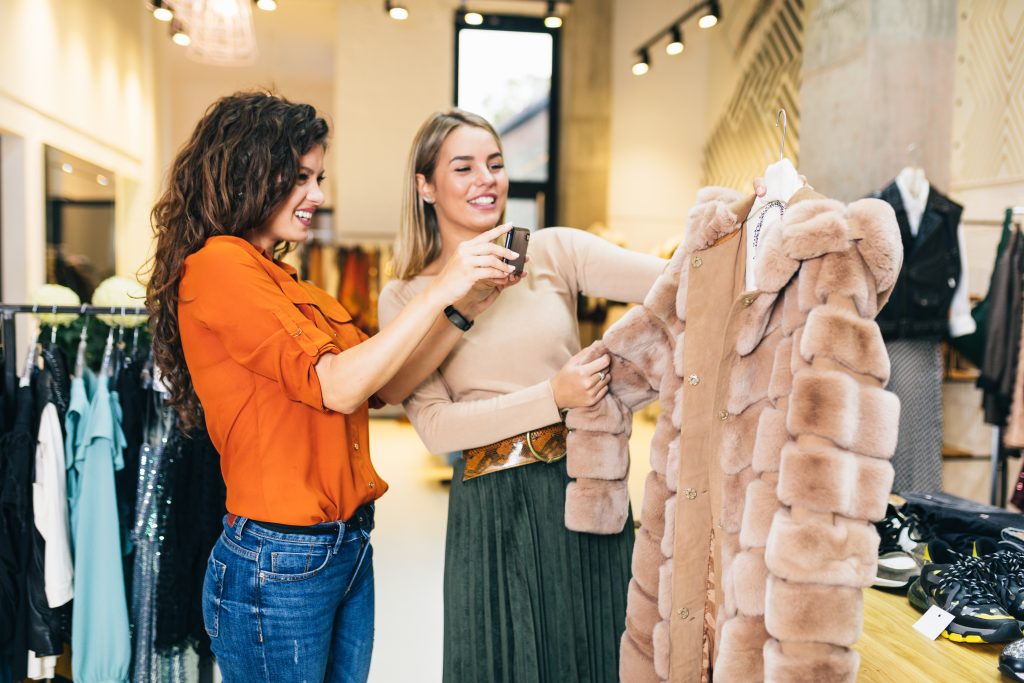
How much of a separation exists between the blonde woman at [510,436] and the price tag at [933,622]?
658 millimetres

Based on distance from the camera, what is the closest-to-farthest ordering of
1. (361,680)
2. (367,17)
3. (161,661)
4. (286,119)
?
(286,119) → (361,680) → (161,661) → (367,17)

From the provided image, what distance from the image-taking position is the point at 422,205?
1.81 meters

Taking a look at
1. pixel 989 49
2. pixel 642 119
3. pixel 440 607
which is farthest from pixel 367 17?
pixel 440 607

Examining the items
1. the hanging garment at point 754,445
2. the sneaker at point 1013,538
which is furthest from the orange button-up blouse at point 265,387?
the sneaker at point 1013,538

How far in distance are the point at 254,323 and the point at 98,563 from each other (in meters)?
1.30

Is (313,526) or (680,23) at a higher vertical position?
(680,23)

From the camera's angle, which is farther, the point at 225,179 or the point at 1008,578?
the point at 1008,578

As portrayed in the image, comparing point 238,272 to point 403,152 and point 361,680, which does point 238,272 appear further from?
point 403,152

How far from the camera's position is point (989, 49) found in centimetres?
577

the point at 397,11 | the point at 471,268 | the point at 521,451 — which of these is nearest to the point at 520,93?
the point at 397,11

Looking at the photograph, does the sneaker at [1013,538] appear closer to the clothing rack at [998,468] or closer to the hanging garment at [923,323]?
the hanging garment at [923,323]

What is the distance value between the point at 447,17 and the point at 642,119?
2300 millimetres

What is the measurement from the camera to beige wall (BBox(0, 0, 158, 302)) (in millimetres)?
4516

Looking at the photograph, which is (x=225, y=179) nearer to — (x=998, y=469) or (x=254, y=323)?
(x=254, y=323)
